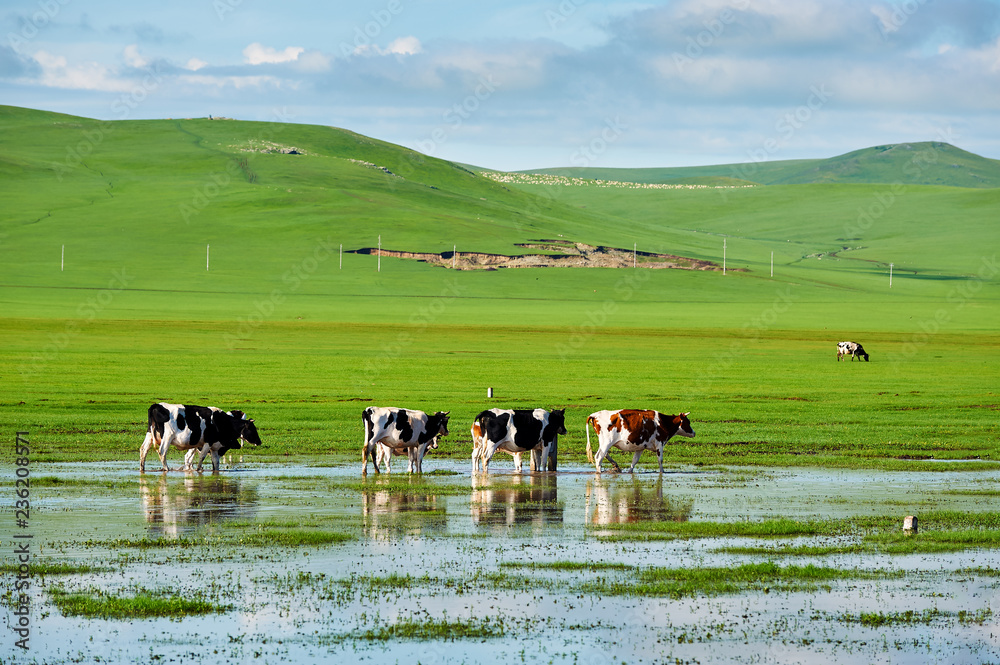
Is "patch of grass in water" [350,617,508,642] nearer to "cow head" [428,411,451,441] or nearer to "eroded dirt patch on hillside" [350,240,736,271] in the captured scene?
"cow head" [428,411,451,441]

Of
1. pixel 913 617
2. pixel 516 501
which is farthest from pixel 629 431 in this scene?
pixel 913 617

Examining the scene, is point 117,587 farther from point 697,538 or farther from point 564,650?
point 697,538

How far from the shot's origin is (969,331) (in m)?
99.1

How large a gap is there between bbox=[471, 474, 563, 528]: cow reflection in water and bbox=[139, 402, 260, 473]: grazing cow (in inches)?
232

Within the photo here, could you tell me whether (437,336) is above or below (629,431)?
above

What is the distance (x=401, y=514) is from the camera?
20.6m

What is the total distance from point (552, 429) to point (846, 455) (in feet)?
27.9

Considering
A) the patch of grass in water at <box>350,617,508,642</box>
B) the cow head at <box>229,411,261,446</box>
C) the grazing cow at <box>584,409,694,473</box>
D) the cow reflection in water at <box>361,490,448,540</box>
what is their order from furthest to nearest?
the cow head at <box>229,411,261,446</box> < the grazing cow at <box>584,409,694,473</box> < the cow reflection in water at <box>361,490,448,540</box> < the patch of grass in water at <box>350,617,508,642</box>

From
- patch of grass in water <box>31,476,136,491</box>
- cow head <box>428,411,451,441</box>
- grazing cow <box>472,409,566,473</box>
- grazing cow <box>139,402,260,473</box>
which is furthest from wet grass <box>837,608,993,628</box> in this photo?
grazing cow <box>139,402,260,473</box>

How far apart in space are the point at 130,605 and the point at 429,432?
42.2 feet

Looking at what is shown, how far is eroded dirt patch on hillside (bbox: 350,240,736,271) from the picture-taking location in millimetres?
163625

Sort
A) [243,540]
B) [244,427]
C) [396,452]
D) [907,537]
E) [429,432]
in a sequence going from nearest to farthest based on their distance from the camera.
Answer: [243,540]
[907,537]
[429,432]
[396,452]
[244,427]

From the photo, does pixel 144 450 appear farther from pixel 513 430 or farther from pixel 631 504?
pixel 631 504

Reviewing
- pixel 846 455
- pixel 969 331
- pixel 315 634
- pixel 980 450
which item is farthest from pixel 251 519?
pixel 969 331
